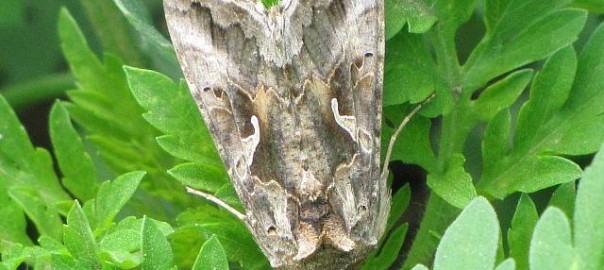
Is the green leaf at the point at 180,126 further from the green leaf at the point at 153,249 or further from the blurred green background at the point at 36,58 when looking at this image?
the blurred green background at the point at 36,58

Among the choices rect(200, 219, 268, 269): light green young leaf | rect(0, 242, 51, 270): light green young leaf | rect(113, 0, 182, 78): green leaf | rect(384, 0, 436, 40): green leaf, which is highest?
rect(384, 0, 436, 40): green leaf

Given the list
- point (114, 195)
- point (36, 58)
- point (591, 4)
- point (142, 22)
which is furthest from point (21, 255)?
point (36, 58)

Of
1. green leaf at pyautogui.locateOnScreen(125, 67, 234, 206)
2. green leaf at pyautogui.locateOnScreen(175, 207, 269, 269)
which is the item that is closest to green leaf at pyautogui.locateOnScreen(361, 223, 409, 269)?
green leaf at pyautogui.locateOnScreen(175, 207, 269, 269)

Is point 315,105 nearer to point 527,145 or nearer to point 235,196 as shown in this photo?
point 235,196

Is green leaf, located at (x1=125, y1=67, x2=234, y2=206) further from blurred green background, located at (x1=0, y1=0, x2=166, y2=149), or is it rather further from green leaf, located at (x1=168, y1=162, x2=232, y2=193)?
blurred green background, located at (x1=0, y1=0, x2=166, y2=149)

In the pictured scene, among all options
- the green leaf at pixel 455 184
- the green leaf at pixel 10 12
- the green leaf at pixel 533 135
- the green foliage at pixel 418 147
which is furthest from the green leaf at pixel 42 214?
the green leaf at pixel 10 12

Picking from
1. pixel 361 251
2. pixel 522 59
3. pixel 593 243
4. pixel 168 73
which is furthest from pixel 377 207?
pixel 168 73
